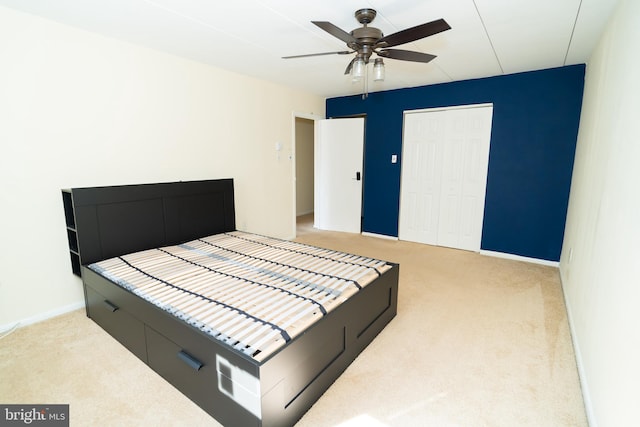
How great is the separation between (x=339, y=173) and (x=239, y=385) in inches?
172

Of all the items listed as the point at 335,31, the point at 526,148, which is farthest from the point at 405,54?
the point at 526,148

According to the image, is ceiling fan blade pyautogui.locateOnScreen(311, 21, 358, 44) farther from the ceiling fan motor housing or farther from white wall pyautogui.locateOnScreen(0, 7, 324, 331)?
white wall pyautogui.locateOnScreen(0, 7, 324, 331)

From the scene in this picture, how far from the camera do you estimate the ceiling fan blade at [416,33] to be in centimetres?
178

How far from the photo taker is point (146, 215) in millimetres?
2908

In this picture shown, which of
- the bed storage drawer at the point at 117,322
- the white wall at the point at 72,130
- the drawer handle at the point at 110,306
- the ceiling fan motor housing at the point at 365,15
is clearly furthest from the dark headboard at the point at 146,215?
the ceiling fan motor housing at the point at 365,15

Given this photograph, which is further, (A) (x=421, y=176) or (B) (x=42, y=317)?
(A) (x=421, y=176)

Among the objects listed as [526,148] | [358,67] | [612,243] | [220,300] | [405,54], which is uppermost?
[405,54]

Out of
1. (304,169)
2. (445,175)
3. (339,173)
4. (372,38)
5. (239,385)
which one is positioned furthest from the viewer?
(304,169)

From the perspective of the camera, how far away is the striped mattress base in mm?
1620

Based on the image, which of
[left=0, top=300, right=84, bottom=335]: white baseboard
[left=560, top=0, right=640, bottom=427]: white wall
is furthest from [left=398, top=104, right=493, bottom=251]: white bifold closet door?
[left=0, top=300, right=84, bottom=335]: white baseboard

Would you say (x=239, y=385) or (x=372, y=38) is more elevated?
(x=372, y=38)

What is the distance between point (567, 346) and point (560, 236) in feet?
6.59

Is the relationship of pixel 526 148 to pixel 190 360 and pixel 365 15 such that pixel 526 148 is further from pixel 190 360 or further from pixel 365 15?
pixel 190 360

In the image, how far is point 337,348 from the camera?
1881 mm
